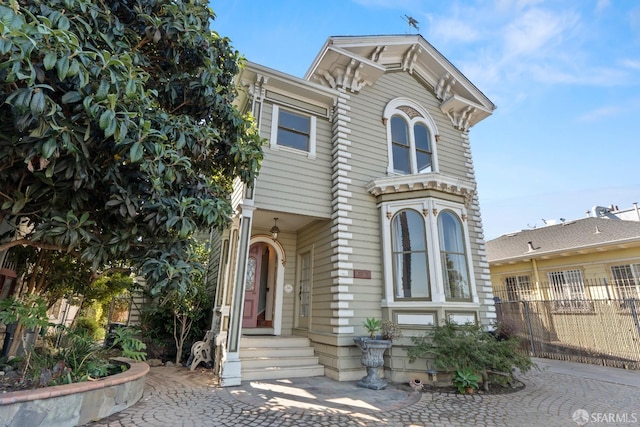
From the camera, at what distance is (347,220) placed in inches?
271

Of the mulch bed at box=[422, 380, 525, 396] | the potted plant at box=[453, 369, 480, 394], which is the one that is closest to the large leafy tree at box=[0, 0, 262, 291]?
the mulch bed at box=[422, 380, 525, 396]

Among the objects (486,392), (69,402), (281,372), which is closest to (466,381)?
(486,392)

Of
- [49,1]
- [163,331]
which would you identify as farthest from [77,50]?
[163,331]

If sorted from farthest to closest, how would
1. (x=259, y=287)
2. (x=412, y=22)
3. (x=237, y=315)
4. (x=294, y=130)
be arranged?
1. (x=412, y=22)
2. (x=259, y=287)
3. (x=294, y=130)
4. (x=237, y=315)

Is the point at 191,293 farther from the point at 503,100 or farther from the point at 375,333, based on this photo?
the point at 503,100

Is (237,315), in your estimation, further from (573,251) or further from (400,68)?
(573,251)

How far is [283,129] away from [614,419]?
289 inches

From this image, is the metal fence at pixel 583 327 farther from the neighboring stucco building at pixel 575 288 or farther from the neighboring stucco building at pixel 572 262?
the neighboring stucco building at pixel 572 262

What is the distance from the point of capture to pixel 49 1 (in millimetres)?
2887

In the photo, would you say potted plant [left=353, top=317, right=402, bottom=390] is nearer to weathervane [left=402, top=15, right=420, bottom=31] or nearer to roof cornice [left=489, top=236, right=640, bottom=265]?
weathervane [left=402, top=15, right=420, bottom=31]

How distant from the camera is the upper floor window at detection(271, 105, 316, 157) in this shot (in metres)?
7.16

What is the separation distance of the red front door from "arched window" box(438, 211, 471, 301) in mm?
4651

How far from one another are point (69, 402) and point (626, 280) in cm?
1487

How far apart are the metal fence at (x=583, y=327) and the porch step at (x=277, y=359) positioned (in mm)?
4234
